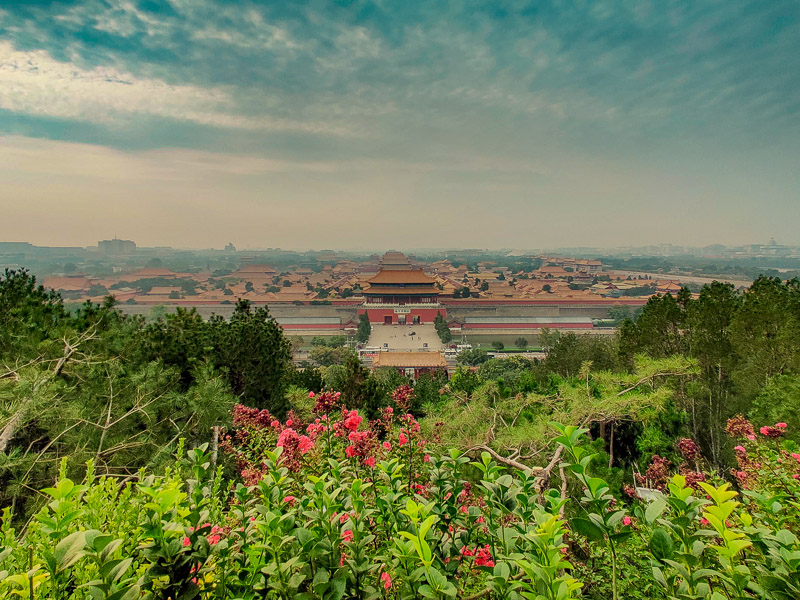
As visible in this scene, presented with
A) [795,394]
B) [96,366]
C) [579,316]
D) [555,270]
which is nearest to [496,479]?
[96,366]

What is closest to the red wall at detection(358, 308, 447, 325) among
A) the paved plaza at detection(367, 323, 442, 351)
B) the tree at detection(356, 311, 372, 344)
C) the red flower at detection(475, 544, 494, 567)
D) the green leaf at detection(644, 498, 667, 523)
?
the paved plaza at detection(367, 323, 442, 351)

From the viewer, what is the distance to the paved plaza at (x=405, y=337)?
23.4m

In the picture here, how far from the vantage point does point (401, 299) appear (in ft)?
104

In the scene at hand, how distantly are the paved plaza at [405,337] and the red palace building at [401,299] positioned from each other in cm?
109

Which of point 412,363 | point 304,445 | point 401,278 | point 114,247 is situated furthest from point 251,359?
point 114,247

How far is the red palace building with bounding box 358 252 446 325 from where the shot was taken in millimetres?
30078

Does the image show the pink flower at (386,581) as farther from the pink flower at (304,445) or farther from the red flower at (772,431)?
the red flower at (772,431)

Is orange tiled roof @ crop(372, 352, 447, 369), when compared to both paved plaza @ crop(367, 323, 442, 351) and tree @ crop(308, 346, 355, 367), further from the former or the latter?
A: paved plaza @ crop(367, 323, 442, 351)

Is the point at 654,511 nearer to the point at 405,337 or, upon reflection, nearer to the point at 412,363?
the point at 412,363

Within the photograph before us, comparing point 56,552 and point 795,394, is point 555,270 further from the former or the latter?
point 56,552

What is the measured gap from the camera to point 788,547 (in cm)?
90

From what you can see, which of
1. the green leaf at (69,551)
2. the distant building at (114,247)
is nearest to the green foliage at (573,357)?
the green leaf at (69,551)

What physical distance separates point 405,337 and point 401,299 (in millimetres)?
6506

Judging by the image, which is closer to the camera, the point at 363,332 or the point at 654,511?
the point at 654,511
